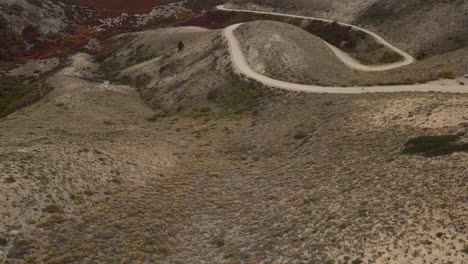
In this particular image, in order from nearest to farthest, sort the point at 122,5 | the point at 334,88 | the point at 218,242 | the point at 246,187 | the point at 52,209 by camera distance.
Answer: the point at 218,242
the point at 52,209
the point at 246,187
the point at 334,88
the point at 122,5

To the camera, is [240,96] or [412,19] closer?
[240,96]

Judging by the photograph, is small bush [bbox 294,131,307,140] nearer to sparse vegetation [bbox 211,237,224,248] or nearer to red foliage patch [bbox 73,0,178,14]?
sparse vegetation [bbox 211,237,224,248]

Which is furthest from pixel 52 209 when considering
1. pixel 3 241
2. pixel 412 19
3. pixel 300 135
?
pixel 412 19

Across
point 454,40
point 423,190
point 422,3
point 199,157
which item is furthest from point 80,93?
point 422,3

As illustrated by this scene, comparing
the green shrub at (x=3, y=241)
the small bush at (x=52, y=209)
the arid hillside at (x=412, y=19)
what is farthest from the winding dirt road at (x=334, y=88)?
the green shrub at (x=3, y=241)

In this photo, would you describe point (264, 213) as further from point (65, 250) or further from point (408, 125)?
point (408, 125)

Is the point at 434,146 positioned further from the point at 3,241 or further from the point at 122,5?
the point at 122,5
